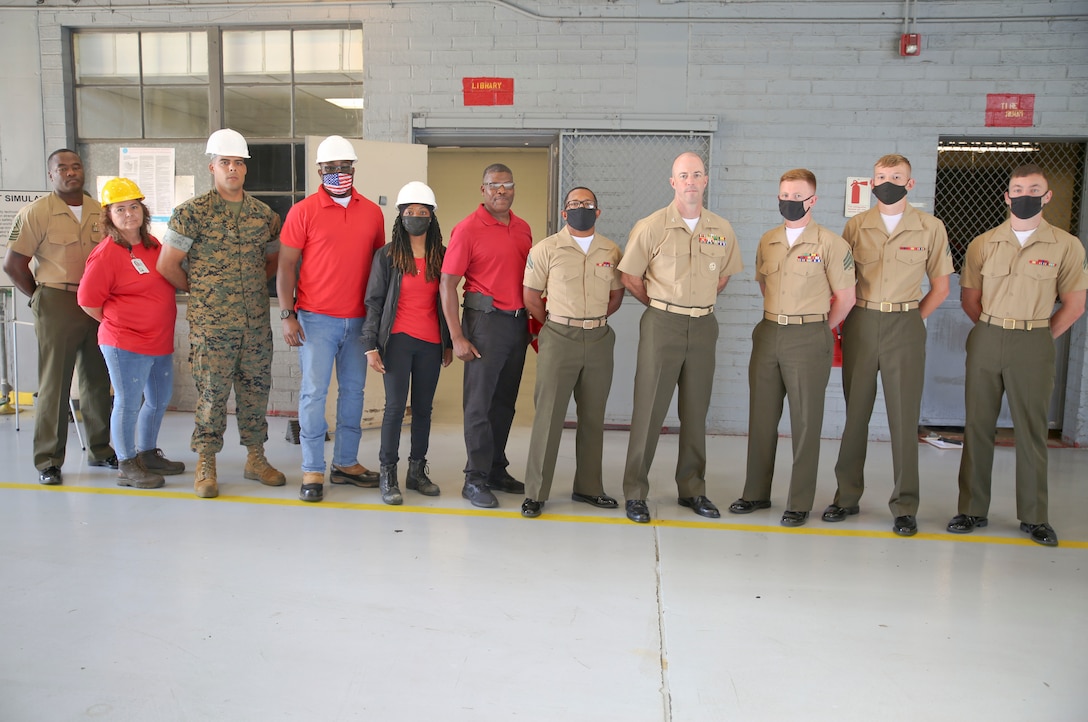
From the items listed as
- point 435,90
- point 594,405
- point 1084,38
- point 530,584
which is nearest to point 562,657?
point 530,584

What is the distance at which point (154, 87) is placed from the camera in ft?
23.1

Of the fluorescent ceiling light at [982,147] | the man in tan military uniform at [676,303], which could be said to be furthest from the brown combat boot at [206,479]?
the fluorescent ceiling light at [982,147]

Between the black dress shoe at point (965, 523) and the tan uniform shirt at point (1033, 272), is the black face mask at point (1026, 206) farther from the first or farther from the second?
the black dress shoe at point (965, 523)

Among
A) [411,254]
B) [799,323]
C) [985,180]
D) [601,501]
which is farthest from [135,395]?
[985,180]

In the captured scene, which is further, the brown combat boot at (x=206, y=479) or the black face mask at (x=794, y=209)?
the brown combat boot at (x=206, y=479)

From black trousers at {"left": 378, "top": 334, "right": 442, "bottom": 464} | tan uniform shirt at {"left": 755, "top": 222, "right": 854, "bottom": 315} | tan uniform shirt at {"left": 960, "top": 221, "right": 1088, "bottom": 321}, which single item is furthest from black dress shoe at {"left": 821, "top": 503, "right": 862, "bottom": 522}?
black trousers at {"left": 378, "top": 334, "right": 442, "bottom": 464}

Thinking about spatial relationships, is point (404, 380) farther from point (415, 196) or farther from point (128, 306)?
point (128, 306)

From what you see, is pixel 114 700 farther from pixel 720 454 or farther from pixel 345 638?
pixel 720 454

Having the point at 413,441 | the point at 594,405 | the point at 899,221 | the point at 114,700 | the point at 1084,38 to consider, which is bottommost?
the point at 114,700

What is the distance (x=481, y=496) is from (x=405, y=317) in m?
1.07

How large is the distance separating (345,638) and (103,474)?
114 inches

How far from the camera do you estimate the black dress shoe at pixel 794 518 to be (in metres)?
4.32

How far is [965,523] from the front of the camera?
4266 millimetres

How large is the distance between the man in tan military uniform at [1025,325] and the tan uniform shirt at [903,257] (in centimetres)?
23
